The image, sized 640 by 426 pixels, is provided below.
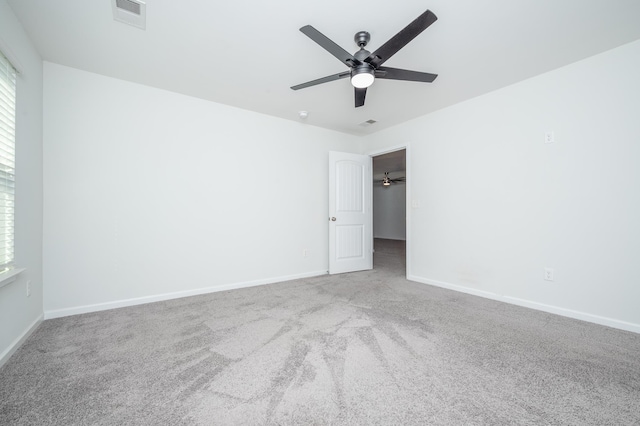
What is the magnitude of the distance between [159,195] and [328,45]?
101 inches

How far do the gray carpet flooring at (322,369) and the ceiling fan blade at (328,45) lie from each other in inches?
87.4

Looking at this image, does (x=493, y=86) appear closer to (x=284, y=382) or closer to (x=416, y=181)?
(x=416, y=181)

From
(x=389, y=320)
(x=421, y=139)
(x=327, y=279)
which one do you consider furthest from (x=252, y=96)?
(x=389, y=320)

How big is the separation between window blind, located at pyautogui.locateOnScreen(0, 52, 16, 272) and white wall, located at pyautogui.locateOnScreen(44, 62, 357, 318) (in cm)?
65

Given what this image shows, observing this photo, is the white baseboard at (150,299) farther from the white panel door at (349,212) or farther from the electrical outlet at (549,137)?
the electrical outlet at (549,137)

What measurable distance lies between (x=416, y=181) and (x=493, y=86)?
151cm

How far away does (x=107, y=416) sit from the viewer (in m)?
1.31

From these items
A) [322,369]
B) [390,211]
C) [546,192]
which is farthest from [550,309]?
[390,211]

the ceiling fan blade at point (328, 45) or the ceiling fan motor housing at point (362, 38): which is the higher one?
the ceiling fan motor housing at point (362, 38)

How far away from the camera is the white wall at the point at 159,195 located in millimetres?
2611

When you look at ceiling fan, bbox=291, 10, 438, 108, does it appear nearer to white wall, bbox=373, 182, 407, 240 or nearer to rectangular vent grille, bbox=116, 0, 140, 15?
rectangular vent grille, bbox=116, 0, 140, 15

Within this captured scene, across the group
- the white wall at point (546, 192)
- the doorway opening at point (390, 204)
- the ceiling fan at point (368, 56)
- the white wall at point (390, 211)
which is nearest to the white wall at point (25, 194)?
the ceiling fan at point (368, 56)

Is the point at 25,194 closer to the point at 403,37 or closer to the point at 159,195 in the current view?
the point at 159,195

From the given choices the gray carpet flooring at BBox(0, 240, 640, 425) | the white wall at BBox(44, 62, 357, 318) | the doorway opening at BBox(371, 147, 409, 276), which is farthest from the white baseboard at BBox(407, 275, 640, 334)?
the doorway opening at BBox(371, 147, 409, 276)
